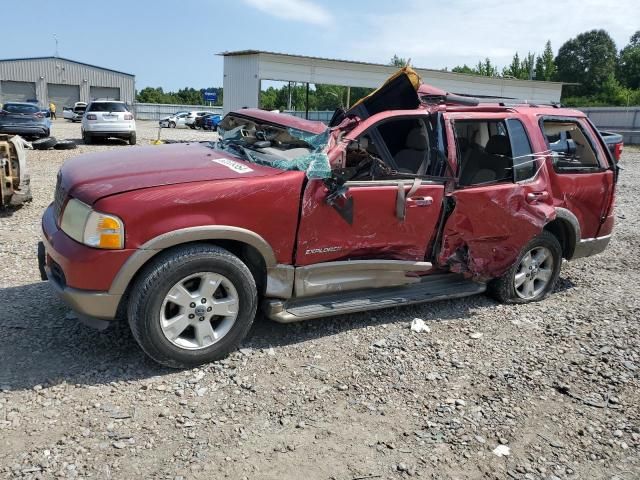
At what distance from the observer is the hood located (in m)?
3.64

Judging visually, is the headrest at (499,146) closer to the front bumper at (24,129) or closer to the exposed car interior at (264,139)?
the exposed car interior at (264,139)

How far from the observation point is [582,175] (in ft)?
18.1

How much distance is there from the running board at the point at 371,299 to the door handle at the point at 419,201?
761 millimetres

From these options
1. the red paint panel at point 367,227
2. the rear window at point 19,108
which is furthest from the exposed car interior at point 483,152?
the rear window at point 19,108

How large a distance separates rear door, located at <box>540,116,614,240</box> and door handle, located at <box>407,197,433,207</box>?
5.02ft

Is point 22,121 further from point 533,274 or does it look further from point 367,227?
point 533,274

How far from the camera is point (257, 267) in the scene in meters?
4.14

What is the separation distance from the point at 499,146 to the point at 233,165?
2.58m

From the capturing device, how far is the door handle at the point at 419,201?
4477mm

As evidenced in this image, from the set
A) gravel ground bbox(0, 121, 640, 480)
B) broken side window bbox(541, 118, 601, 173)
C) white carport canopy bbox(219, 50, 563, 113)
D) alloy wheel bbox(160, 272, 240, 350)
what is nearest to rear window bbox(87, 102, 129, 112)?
white carport canopy bbox(219, 50, 563, 113)

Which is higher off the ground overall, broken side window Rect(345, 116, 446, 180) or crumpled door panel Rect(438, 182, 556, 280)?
broken side window Rect(345, 116, 446, 180)

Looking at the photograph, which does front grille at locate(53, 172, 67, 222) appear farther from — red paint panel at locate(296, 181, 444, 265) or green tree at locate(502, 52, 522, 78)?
green tree at locate(502, 52, 522, 78)

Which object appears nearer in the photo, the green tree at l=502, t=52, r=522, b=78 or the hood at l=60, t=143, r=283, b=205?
the hood at l=60, t=143, r=283, b=205

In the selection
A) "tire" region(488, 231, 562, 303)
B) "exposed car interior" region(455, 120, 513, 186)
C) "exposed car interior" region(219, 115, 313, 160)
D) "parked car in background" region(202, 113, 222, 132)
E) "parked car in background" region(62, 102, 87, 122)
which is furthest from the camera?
"parked car in background" region(62, 102, 87, 122)
